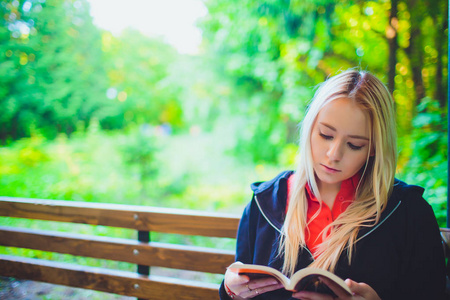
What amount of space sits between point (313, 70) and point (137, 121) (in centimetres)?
397

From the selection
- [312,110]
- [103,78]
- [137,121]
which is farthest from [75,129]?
[312,110]

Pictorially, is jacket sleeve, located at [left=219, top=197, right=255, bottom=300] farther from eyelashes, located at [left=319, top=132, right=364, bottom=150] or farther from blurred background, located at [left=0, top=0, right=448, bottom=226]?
blurred background, located at [left=0, top=0, right=448, bottom=226]

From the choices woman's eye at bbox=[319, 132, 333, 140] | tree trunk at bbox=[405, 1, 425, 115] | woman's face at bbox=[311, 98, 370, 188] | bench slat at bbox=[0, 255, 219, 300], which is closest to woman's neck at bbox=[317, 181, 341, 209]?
Result: woman's face at bbox=[311, 98, 370, 188]

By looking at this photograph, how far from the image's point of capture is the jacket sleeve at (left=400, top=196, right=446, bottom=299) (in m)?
0.97

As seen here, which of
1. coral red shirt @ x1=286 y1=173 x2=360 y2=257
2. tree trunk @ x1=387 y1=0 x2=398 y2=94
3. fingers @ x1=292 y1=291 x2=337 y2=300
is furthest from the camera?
tree trunk @ x1=387 y1=0 x2=398 y2=94

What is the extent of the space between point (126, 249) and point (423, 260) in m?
1.55

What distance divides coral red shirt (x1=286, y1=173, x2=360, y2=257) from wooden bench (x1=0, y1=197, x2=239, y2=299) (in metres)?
0.54

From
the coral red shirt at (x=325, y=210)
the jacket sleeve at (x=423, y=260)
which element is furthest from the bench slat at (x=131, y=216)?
the jacket sleeve at (x=423, y=260)

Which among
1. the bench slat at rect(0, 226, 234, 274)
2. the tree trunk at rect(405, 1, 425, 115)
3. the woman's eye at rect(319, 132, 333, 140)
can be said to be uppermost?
the tree trunk at rect(405, 1, 425, 115)

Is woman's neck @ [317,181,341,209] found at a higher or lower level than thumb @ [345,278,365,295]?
higher

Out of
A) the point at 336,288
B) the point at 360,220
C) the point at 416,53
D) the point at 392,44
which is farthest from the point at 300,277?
the point at 392,44

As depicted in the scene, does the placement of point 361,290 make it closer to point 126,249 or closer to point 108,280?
point 126,249

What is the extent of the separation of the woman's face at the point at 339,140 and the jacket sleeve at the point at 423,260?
0.29 meters

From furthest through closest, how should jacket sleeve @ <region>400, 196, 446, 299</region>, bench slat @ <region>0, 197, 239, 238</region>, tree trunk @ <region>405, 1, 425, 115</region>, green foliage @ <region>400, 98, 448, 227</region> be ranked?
tree trunk @ <region>405, 1, 425, 115</region>
green foliage @ <region>400, 98, 448, 227</region>
bench slat @ <region>0, 197, 239, 238</region>
jacket sleeve @ <region>400, 196, 446, 299</region>
